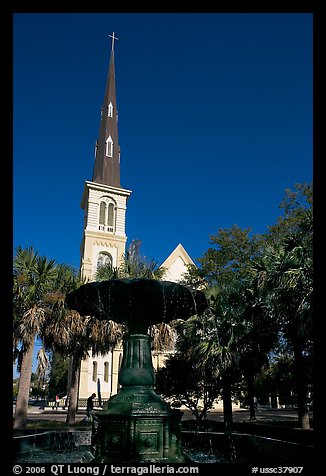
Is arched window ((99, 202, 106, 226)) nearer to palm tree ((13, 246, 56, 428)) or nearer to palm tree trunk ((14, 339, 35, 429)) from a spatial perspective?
palm tree ((13, 246, 56, 428))

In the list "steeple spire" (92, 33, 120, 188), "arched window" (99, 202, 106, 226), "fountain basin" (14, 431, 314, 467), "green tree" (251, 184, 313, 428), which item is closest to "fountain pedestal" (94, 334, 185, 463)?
"fountain basin" (14, 431, 314, 467)

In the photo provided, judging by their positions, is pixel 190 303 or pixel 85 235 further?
pixel 85 235

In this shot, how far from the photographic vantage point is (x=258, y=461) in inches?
392

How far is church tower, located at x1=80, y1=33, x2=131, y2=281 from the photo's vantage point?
46.3 meters

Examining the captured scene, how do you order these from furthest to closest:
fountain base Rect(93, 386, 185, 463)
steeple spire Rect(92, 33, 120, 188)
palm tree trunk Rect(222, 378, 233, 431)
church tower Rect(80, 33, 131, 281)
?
steeple spire Rect(92, 33, 120, 188)
church tower Rect(80, 33, 131, 281)
palm tree trunk Rect(222, 378, 233, 431)
fountain base Rect(93, 386, 185, 463)

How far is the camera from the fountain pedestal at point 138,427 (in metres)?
7.69

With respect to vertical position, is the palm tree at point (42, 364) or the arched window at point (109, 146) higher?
the arched window at point (109, 146)

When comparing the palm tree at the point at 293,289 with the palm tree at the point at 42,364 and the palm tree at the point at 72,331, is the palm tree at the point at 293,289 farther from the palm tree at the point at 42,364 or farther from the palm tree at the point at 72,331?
the palm tree at the point at 42,364

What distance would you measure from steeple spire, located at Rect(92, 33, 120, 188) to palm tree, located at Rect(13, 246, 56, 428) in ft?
108

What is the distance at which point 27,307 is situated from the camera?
18.2 meters

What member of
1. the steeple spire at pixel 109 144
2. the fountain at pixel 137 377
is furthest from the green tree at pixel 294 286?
the steeple spire at pixel 109 144
